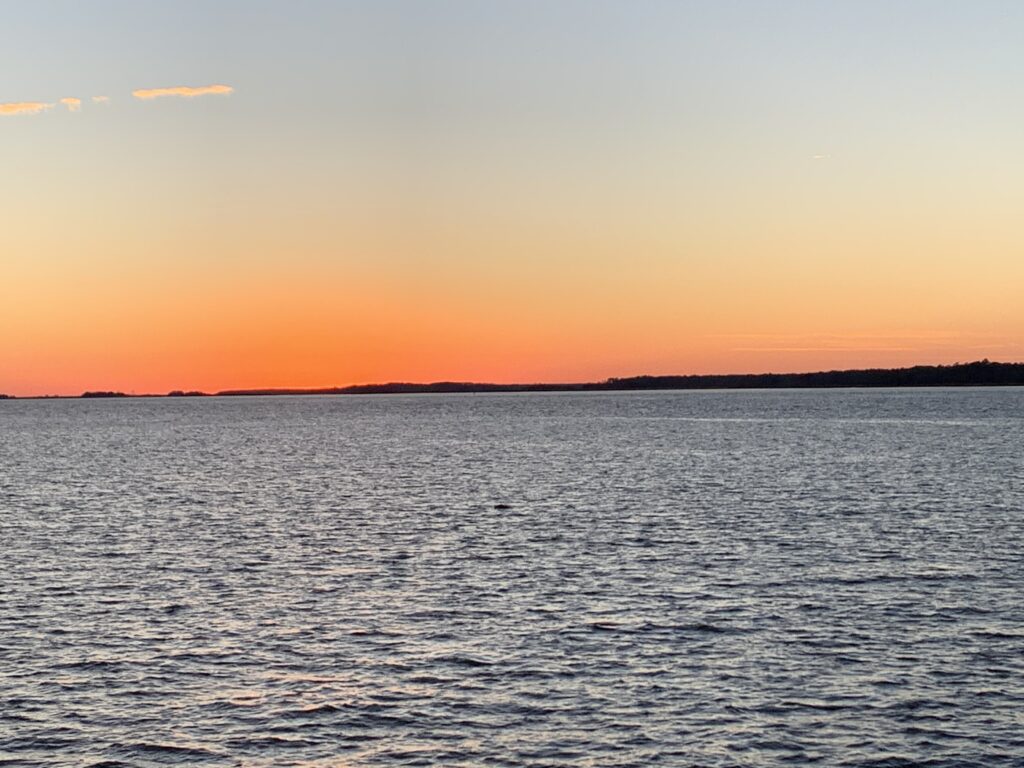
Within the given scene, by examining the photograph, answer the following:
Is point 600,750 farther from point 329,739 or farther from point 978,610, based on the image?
point 978,610

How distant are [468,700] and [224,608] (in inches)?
438

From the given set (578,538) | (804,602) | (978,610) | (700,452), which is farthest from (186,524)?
(700,452)

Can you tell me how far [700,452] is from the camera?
331 ft

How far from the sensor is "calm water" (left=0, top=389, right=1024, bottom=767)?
66.7ft

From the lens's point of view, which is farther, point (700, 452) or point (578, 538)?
point (700, 452)

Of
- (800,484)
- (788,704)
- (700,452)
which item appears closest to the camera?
(788,704)

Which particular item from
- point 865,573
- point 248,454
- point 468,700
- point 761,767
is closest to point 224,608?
point 468,700

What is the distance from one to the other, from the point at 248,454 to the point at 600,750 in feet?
311

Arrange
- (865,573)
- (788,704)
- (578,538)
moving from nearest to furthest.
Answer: (788,704) < (865,573) < (578,538)

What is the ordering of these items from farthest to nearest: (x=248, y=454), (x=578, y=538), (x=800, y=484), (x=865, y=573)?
(x=248, y=454), (x=800, y=484), (x=578, y=538), (x=865, y=573)

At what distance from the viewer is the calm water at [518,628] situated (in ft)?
66.7

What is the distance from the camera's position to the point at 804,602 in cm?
3106

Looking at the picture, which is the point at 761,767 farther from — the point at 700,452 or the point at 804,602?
the point at 700,452

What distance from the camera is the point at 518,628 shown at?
28.2 m
